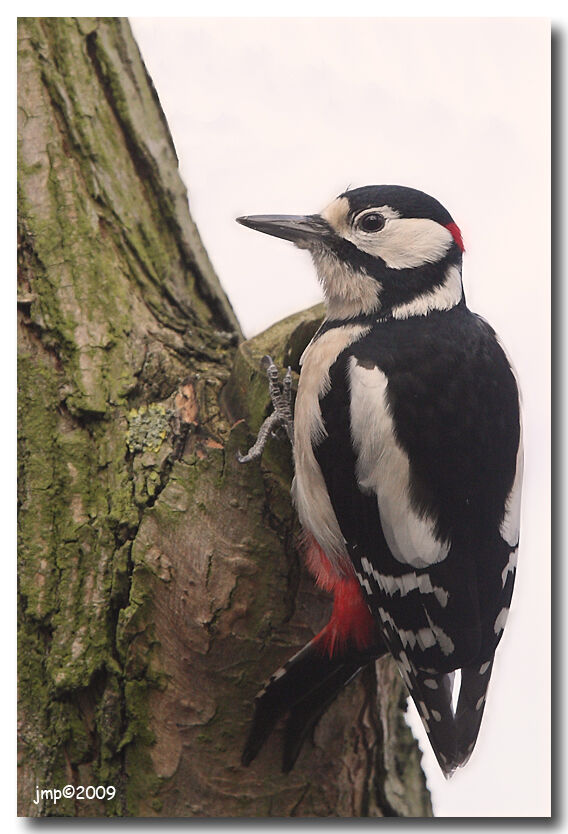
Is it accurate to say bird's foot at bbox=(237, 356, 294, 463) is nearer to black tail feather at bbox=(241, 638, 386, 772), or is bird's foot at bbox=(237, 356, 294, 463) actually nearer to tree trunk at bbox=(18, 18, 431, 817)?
tree trunk at bbox=(18, 18, 431, 817)

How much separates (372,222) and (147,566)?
769mm

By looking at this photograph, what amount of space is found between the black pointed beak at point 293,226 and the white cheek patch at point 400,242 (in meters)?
0.06

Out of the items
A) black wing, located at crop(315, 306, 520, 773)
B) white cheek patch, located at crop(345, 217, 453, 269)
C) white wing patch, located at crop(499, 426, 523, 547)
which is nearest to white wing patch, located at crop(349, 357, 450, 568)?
black wing, located at crop(315, 306, 520, 773)

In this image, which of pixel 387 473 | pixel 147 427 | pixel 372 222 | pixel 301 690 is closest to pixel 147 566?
pixel 147 427

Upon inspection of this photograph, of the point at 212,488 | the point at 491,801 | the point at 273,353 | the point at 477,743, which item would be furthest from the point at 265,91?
the point at 491,801

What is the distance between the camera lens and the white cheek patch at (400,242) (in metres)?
1.83

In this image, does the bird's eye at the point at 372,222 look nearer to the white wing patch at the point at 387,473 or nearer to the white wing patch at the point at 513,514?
the white wing patch at the point at 387,473

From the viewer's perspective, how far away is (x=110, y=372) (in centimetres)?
195

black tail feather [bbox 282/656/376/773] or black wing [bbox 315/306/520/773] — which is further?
black tail feather [bbox 282/656/376/773]

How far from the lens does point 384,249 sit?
1.83 metres

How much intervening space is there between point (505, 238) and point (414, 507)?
0.65m

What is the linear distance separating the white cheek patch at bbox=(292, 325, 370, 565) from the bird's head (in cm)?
7

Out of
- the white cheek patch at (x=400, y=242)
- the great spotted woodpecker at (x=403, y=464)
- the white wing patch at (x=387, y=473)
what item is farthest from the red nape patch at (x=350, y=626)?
the white cheek patch at (x=400, y=242)

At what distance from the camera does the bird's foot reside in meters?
1.85
